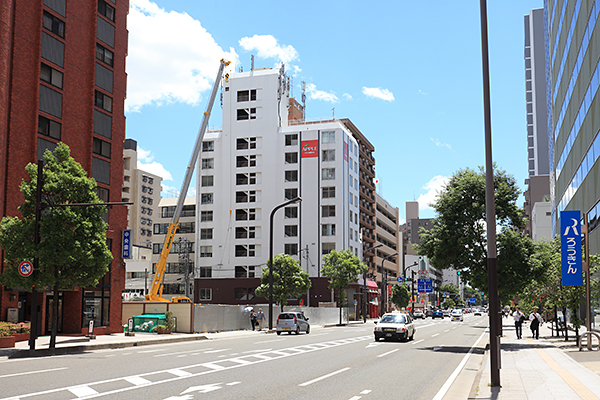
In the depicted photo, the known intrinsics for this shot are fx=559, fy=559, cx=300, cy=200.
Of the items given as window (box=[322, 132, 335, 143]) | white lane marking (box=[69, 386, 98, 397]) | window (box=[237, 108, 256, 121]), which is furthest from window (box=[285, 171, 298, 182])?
white lane marking (box=[69, 386, 98, 397])

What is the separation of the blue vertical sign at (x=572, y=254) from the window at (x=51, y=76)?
31.1 m

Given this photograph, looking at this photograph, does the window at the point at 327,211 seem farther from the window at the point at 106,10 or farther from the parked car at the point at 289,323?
the window at the point at 106,10

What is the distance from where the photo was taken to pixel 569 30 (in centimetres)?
4166

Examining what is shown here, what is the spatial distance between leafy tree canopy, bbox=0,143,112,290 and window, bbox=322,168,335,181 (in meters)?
59.3

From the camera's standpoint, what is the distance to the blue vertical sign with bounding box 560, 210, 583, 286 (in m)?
25.5

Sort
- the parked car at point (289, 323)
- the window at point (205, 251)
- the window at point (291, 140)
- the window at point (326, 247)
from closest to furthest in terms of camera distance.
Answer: the parked car at point (289, 323)
the window at point (326, 247)
the window at point (291, 140)
the window at point (205, 251)

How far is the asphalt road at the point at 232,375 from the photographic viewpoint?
39.2ft

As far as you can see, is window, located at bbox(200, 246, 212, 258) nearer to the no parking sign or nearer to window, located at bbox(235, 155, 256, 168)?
window, located at bbox(235, 155, 256, 168)

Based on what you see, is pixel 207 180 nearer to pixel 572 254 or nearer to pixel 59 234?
pixel 59 234

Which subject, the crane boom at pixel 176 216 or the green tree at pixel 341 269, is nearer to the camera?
the crane boom at pixel 176 216

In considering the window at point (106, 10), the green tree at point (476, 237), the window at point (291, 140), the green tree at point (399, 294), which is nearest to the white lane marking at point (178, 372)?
the green tree at point (476, 237)

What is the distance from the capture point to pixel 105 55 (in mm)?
40688

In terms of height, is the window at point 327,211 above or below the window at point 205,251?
above

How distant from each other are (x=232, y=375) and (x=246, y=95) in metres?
78.1
